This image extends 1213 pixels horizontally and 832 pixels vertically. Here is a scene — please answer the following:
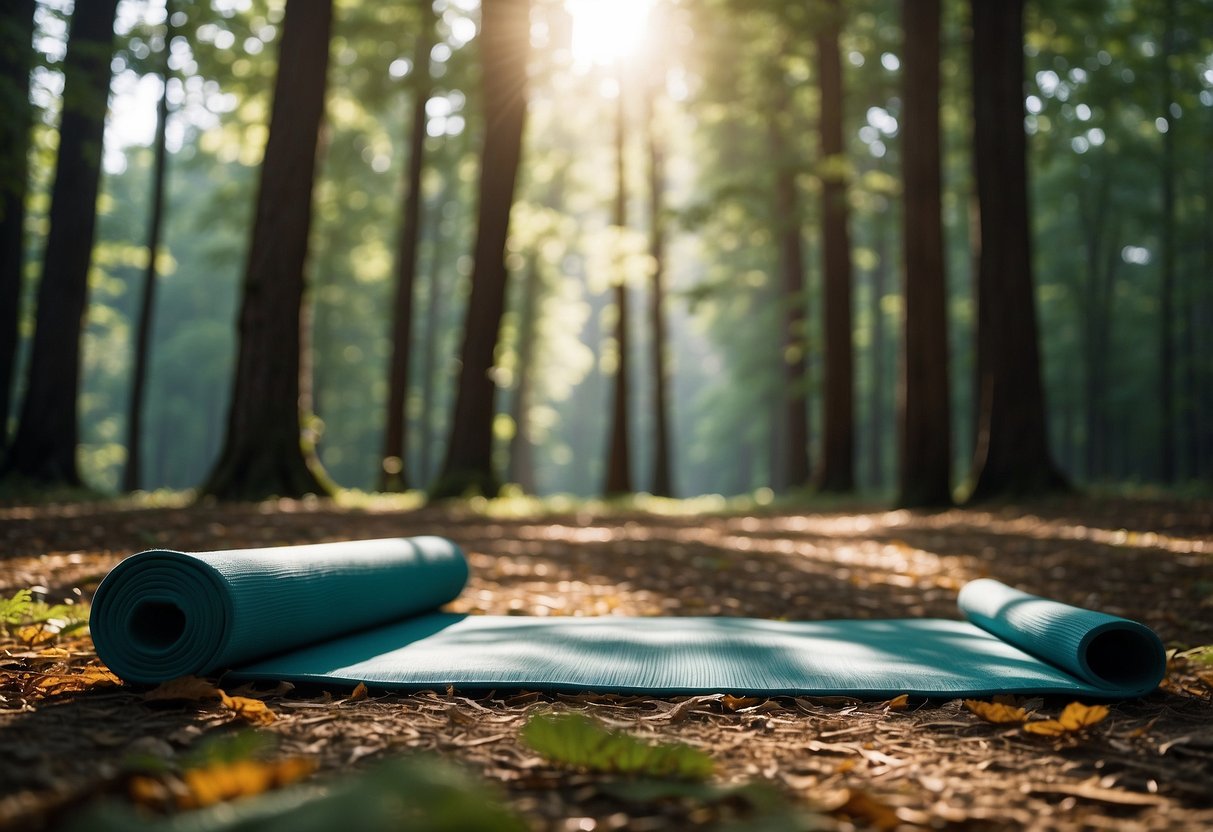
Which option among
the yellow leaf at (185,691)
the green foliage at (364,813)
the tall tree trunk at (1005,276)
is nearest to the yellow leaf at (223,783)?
the green foliage at (364,813)

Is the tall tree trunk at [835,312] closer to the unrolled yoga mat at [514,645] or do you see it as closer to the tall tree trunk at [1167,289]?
the tall tree trunk at [1167,289]

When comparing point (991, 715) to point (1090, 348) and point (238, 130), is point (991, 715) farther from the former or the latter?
point (1090, 348)

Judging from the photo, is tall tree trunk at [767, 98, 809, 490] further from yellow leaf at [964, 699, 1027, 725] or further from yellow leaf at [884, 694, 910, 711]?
yellow leaf at [964, 699, 1027, 725]

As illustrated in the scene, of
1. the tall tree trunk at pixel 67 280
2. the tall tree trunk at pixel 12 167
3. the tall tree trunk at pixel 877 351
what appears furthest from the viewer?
the tall tree trunk at pixel 877 351

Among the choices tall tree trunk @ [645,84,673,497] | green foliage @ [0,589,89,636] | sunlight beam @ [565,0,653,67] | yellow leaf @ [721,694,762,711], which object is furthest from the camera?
tall tree trunk @ [645,84,673,497]

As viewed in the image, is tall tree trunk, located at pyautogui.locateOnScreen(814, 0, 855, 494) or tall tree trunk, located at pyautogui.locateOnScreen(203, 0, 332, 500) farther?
tall tree trunk, located at pyautogui.locateOnScreen(814, 0, 855, 494)

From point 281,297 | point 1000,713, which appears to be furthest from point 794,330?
point 1000,713

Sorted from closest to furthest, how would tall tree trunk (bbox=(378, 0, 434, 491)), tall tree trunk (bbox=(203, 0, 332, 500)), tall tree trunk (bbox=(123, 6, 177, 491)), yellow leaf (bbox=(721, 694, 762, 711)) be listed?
yellow leaf (bbox=(721, 694, 762, 711)), tall tree trunk (bbox=(203, 0, 332, 500)), tall tree trunk (bbox=(123, 6, 177, 491)), tall tree trunk (bbox=(378, 0, 434, 491))

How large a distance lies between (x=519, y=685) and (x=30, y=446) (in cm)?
1032

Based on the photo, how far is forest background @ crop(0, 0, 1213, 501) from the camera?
1315cm

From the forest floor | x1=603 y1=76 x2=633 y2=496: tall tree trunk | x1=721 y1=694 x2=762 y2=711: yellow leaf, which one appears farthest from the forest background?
x1=721 y1=694 x2=762 y2=711: yellow leaf

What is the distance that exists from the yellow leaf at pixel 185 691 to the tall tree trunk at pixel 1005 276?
921 centimetres

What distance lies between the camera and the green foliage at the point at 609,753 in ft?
6.29

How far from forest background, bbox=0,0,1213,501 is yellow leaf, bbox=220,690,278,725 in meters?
7.25
